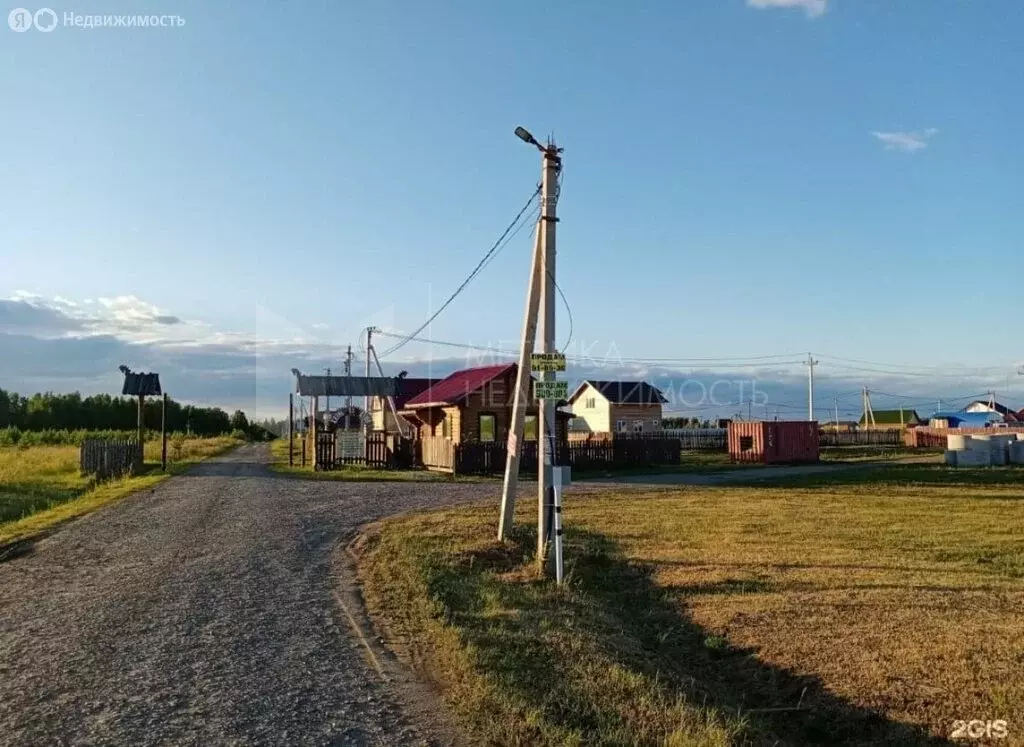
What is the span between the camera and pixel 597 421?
6369cm

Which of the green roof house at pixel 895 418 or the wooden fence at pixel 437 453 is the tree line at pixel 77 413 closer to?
the wooden fence at pixel 437 453

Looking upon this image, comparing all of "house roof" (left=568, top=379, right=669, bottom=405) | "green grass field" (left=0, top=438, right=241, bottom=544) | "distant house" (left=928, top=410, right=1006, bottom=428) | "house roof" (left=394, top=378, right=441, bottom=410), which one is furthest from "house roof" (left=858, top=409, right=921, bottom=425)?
"green grass field" (left=0, top=438, right=241, bottom=544)

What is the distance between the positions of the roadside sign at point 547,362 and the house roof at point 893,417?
99924 millimetres

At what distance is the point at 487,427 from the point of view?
3166 centimetres

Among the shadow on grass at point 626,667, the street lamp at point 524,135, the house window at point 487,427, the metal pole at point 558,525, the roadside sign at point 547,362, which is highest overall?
the street lamp at point 524,135

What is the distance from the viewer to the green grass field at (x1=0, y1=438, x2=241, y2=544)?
16.3 metres

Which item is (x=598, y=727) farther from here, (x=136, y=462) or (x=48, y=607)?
(x=136, y=462)

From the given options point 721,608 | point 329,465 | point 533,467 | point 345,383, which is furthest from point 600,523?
point 345,383

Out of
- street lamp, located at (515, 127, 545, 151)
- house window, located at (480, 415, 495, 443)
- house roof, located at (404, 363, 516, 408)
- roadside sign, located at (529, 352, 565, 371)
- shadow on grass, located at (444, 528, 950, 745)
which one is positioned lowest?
shadow on grass, located at (444, 528, 950, 745)

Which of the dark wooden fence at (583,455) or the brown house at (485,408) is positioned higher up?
the brown house at (485,408)

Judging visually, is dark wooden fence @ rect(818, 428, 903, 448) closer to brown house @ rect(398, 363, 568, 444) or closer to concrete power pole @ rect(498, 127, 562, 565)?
brown house @ rect(398, 363, 568, 444)

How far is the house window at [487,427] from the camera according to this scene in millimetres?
31500

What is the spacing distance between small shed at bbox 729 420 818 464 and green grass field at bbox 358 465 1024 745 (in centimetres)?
2491

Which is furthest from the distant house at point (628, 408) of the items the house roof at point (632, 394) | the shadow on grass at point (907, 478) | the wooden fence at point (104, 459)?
the wooden fence at point (104, 459)
